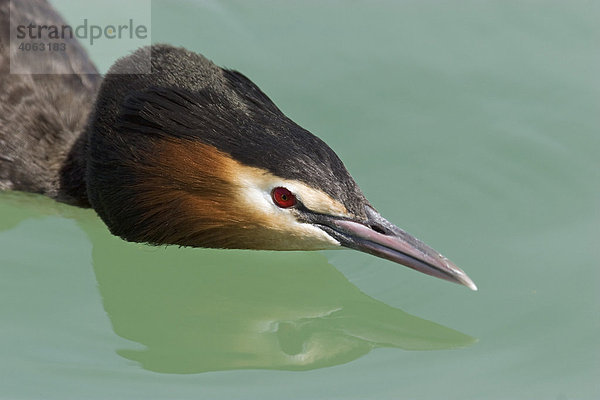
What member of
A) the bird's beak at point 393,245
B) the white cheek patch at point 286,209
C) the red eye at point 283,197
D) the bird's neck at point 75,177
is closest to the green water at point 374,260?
the bird's neck at point 75,177

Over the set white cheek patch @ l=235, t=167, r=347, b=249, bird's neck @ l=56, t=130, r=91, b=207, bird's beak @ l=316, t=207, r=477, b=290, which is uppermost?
bird's neck @ l=56, t=130, r=91, b=207

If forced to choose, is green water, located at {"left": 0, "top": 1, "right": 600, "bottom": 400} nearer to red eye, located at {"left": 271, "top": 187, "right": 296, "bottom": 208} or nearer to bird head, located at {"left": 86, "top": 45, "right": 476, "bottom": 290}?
bird head, located at {"left": 86, "top": 45, "right": 476, "bottom": 290}

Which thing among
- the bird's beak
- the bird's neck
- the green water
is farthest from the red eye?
the bird's neck

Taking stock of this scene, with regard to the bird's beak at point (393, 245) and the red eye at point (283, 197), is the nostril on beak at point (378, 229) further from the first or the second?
the red eye at point (283, 197)

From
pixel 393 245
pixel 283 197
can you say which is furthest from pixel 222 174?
pixel 393 245

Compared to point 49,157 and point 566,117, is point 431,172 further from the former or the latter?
point 49,157

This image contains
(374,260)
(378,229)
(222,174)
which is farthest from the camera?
(374,260)

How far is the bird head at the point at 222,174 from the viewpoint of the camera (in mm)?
6953

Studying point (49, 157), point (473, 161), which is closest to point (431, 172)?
point (473, 161)

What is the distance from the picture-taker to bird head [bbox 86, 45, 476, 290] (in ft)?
22.8

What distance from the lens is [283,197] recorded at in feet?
23.0

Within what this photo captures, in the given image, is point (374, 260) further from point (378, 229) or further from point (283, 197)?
point (283, 197)

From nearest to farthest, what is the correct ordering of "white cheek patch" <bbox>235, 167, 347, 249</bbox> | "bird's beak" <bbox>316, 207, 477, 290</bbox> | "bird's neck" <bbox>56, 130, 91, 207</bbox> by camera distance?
"white cheek patch" <bbox>235, 167, 347, 249</bbox>
"bird's beak" <bbox>316, 207, 477, 290</bbox>
"bird's neck" <bbox>56, 130, 91, 207</bbox>

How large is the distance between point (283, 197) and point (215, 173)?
0.45 metres
